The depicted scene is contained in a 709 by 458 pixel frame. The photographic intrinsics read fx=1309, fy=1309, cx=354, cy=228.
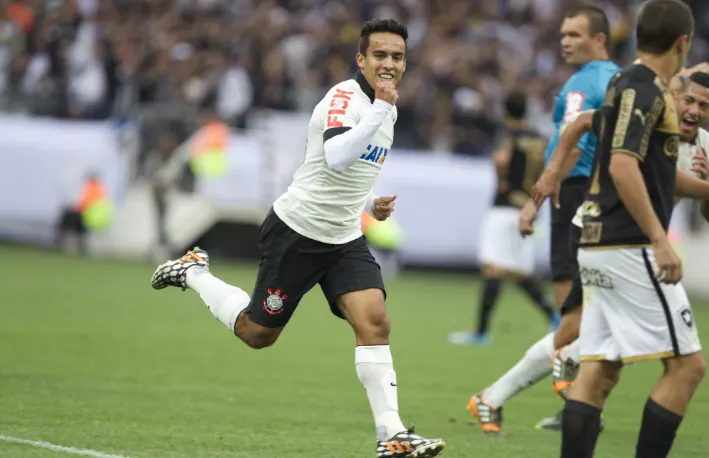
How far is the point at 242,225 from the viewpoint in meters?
23.8

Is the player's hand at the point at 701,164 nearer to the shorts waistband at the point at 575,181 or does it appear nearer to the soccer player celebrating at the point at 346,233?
the shorts waistband at the point at 575,181

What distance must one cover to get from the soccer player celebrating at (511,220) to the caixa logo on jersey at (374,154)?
20.8 ft

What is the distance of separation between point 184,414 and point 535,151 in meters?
6.49

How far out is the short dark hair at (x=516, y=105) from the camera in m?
13.0

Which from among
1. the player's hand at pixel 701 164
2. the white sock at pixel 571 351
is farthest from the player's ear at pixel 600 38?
the white sock at pixel 571 351

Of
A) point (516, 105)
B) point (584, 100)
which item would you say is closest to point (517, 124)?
point (516, 105)

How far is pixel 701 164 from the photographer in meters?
7.07

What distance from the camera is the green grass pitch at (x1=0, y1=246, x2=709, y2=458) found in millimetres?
7344

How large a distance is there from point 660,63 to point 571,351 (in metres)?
2.65

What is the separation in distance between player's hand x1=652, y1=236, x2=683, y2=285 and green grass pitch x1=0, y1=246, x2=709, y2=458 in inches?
86.7

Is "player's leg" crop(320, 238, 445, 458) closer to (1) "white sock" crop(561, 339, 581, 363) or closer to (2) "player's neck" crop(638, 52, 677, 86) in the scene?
(1) "white sock" crop(561, 339, 581, 363)

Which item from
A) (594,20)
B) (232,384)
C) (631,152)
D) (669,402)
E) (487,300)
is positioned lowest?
(487,300)

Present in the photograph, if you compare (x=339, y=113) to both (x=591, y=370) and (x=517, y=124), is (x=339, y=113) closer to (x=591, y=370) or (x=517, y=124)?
(x=591, y=370)

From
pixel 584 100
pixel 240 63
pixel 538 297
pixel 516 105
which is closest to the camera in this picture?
pixel 584 100
